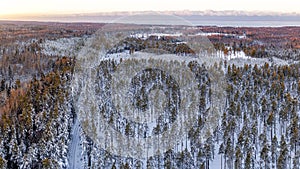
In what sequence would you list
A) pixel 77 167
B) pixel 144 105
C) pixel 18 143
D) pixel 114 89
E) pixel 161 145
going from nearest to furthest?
pixel 18 143 → pixel 77 167 → pixel 161 145 → pixel 144 105 → pixel 114 89

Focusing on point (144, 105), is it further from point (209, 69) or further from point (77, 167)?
point (209, 69)

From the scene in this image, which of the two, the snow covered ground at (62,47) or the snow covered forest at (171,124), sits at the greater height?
the snow covered ground at (62,47)

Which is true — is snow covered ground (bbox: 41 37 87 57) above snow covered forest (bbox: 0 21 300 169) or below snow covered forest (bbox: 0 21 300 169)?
above

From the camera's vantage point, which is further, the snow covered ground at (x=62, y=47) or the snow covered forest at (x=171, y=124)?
the snow covered ground at (x=62, y=47)

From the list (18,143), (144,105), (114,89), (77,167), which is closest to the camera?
(18,143)

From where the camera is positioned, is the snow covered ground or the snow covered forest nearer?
the snow covered forest

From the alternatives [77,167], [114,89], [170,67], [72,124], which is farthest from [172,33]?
[77,167]

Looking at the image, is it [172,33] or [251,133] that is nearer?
[251,133]

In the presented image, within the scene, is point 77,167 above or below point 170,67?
below

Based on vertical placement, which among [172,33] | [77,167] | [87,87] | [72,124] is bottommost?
[77,167]

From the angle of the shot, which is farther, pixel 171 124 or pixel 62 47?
pixel 62 47

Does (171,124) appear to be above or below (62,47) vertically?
below
